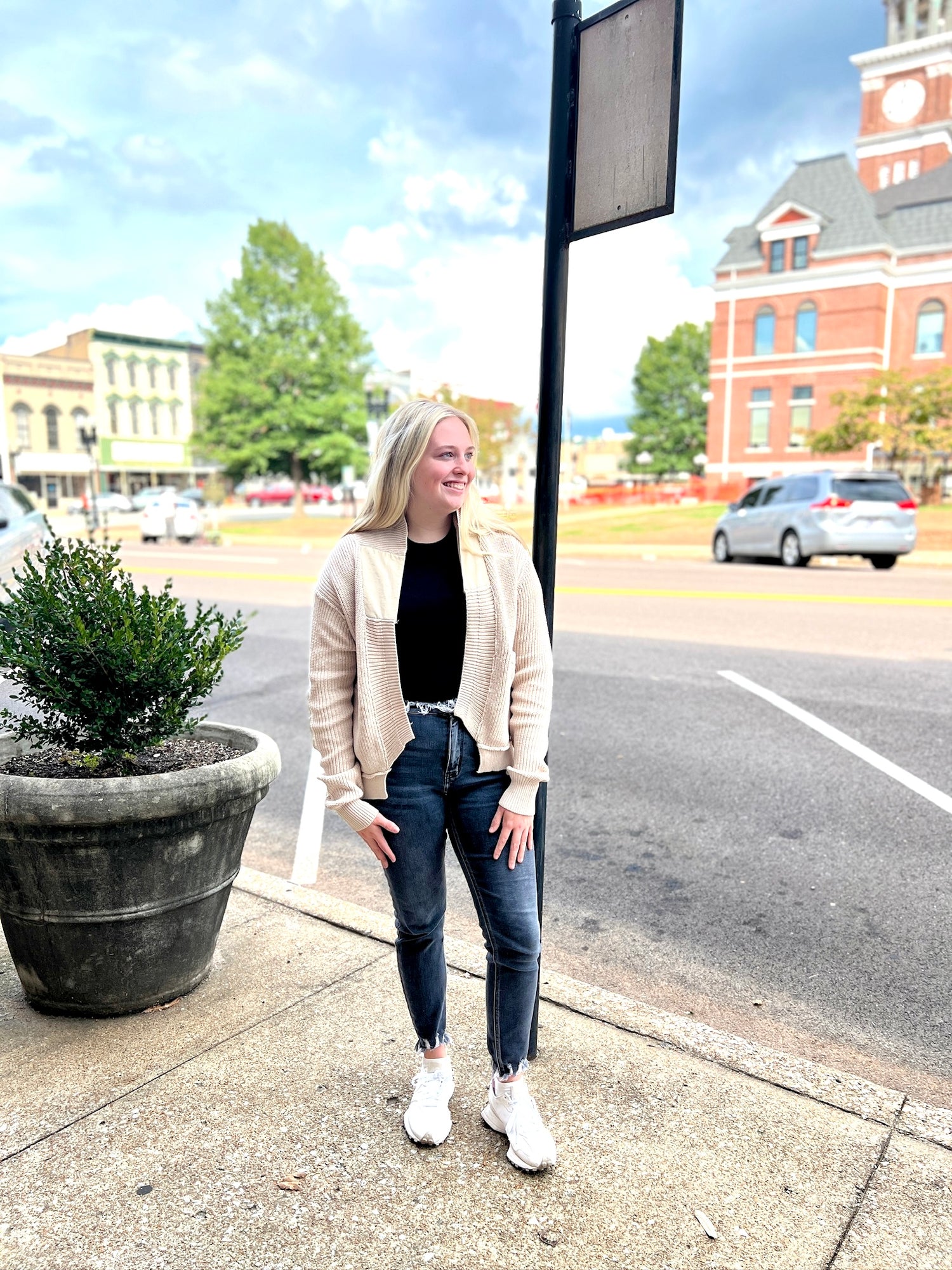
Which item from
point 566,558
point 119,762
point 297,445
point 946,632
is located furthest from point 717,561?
point 297,445

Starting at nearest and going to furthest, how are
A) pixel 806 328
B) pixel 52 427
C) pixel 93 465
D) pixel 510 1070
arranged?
pixel 510 1070 → pixel 806 328 → pixel 93 465 → pixel 52 427

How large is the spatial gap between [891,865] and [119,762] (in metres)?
3.30

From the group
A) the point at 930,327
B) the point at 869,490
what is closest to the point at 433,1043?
the point at 869,490

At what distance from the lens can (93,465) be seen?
59.8 metres

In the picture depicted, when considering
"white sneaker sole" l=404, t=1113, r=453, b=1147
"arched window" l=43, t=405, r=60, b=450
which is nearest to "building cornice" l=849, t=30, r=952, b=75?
"arched window" l=43, t=405, r=60, b=450

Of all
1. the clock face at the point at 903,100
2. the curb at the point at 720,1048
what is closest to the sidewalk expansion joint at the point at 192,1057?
the curb at the point at 720,1048

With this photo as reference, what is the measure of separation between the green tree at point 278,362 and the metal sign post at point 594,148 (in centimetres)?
3558

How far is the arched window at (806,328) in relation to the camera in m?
46.0

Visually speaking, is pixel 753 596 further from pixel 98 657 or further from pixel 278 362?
pixel 278 362

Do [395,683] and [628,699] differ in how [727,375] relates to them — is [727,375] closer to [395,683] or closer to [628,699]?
[628,699]

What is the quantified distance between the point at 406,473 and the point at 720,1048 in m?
1.86

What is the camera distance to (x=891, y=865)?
4395mm

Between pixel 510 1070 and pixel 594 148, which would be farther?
pixel 594 148

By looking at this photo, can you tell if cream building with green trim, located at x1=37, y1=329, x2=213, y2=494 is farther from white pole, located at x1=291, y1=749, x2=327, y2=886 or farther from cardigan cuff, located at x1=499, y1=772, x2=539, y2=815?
cardigan cuff, located at x1=499, y1=772, x2=539, y2=815
